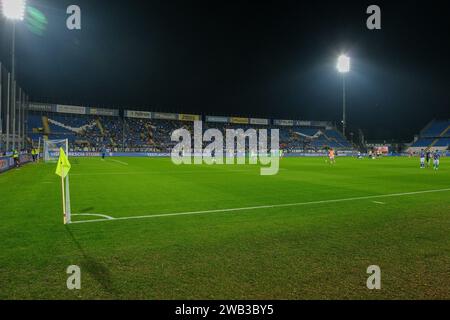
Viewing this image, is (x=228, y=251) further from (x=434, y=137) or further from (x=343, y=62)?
(x=434, y=137)

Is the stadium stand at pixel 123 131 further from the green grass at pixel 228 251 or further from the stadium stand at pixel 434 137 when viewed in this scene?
the green grass at pixel 228 251

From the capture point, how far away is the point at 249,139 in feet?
270

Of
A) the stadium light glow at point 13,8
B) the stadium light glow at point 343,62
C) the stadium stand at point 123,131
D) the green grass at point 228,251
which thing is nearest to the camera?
the green grass at point 228,251

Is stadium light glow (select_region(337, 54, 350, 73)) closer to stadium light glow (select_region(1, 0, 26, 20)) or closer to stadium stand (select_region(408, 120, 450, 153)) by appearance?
stadium light glow (select_region(1, 0, 26, 20))

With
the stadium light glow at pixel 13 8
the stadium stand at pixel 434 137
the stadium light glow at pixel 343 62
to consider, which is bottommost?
the stadium stand at pixel 434 137

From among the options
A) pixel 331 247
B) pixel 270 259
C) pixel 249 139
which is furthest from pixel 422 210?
pixel 249 139

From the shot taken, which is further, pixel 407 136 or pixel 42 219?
pixel 407 136

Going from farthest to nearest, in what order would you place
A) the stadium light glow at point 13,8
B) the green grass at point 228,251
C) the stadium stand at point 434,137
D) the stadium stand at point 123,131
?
the stadium stand at point 434,137, the stadium stand at point 123,131, the stadium light glow at point 13,8, the green grass at point 228,251

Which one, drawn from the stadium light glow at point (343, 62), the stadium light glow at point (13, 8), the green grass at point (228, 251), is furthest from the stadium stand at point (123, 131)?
the green grass at point (228, 251)

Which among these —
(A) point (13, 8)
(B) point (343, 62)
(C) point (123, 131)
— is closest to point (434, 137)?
(B) point (343, 62)

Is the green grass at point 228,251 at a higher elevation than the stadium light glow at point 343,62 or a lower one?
lower

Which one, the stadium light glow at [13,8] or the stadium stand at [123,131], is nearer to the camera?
the stadium light glow at [13,8]
